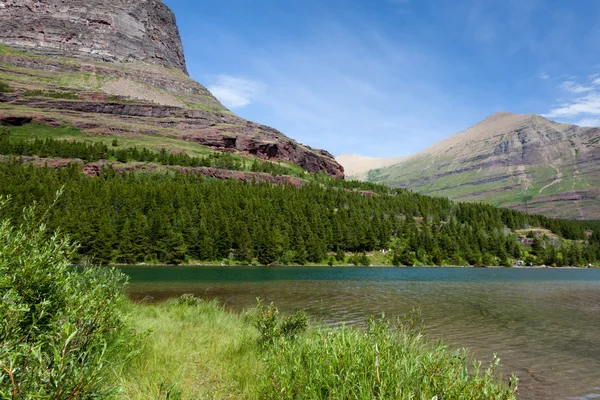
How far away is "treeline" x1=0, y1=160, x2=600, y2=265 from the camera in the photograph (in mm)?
92438

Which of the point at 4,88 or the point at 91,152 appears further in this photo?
the point at 4,88

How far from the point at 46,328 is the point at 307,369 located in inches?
207

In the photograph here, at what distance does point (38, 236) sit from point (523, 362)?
70.5 feet

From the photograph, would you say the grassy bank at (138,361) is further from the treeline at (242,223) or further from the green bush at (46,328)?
the treeline at (242,223)

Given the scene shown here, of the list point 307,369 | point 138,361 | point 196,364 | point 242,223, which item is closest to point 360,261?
point 242,223

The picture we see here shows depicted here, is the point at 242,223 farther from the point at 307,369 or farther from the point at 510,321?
the point at 307,369

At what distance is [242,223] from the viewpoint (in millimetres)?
108562

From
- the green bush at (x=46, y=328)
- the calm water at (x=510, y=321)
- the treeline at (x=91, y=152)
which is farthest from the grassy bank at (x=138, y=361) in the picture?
the treeline at (x=91, y=152)

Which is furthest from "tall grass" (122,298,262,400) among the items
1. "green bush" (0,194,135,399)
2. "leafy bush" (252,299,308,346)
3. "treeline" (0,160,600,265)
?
"treeline" (0,160,600,265)

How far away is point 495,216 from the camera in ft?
582

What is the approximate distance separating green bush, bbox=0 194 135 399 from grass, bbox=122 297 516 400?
682 millimetres

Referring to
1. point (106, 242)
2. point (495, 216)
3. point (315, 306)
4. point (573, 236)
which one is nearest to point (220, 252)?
point (106, 242)

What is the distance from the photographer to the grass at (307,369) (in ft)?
18.2

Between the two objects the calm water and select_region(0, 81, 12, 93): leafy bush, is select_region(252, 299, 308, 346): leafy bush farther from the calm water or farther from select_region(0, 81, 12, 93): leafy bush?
select_region(0, 81, 12, 93): leafy bush
